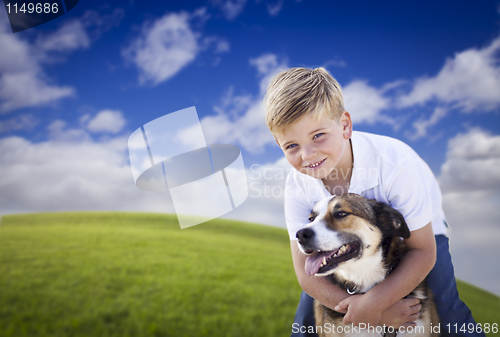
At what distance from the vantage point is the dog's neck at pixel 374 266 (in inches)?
81.0

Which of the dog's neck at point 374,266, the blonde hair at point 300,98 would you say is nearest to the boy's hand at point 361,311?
the dog's neck at point 374,266

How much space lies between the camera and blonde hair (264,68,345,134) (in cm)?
197

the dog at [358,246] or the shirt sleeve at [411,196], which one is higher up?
the shirt sleeve at [411,196]

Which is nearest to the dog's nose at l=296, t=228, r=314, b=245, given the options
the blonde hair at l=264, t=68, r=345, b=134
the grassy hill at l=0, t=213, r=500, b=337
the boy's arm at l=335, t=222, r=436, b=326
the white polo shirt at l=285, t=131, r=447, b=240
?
the white polo shirt at l=285, t=131, r=447, b=240

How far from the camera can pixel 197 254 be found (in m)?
9.67

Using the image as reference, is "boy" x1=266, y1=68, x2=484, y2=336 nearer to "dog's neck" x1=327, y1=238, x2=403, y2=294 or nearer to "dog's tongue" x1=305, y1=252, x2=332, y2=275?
"dog's neck" x1=327, y1=238, x2=403, y2=294

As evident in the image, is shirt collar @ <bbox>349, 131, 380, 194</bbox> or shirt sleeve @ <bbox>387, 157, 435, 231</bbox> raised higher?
shirt collar @ <bbox>349, 131, 380, 194</bbox>

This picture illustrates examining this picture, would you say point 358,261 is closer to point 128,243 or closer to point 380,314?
point 380,314

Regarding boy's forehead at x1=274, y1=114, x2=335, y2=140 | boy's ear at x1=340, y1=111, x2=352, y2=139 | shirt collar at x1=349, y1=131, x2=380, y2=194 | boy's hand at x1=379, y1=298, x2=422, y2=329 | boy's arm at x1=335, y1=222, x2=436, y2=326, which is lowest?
boy's hand at x1=379, y1=298, x2=422, y2=329

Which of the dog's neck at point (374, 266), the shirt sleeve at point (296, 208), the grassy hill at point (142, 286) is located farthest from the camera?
the grassy hill at point (142, 286)

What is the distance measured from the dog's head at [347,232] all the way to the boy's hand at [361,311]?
0.27m

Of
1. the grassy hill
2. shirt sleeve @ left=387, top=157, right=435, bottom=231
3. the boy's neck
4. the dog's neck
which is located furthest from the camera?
the grassy hill

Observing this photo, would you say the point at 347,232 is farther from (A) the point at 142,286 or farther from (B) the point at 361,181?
(A) the point at 142,286

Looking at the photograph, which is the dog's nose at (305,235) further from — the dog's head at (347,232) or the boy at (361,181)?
the boy at (361,181)
